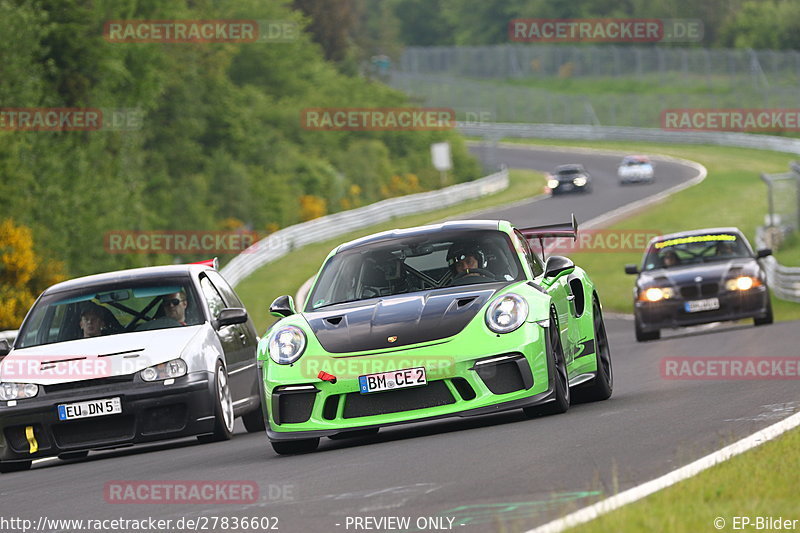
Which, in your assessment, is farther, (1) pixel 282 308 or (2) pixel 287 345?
(1) pixel 282 308

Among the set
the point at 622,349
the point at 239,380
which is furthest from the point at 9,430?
the point at 622,349

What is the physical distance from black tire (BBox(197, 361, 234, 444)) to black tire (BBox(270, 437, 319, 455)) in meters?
1.95

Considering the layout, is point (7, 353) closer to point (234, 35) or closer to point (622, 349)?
point (622, 349)

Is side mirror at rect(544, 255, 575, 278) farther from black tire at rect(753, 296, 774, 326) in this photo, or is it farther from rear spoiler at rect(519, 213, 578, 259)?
black tire at rect(753, 296, 774, 326)

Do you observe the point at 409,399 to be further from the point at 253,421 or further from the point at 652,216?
the point at 652,216

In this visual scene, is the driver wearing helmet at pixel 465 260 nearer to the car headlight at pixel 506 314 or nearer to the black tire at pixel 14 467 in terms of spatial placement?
the car headlight at pixel 506 314

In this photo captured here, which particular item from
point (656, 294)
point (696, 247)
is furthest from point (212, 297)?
point (696, 247)

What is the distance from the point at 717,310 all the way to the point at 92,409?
38.8 ft

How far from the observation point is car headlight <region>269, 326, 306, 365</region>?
406 inches

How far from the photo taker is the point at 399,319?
33.6 feet

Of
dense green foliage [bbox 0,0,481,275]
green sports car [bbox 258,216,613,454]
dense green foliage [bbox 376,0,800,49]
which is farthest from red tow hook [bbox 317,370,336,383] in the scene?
dense green foliage [bbox 376,0,800,49]

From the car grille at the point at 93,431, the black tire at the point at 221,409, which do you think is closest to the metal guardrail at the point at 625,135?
the black tire at the point at 221,409

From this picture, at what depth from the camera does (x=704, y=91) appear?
98.0m

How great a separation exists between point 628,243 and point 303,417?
138ft
